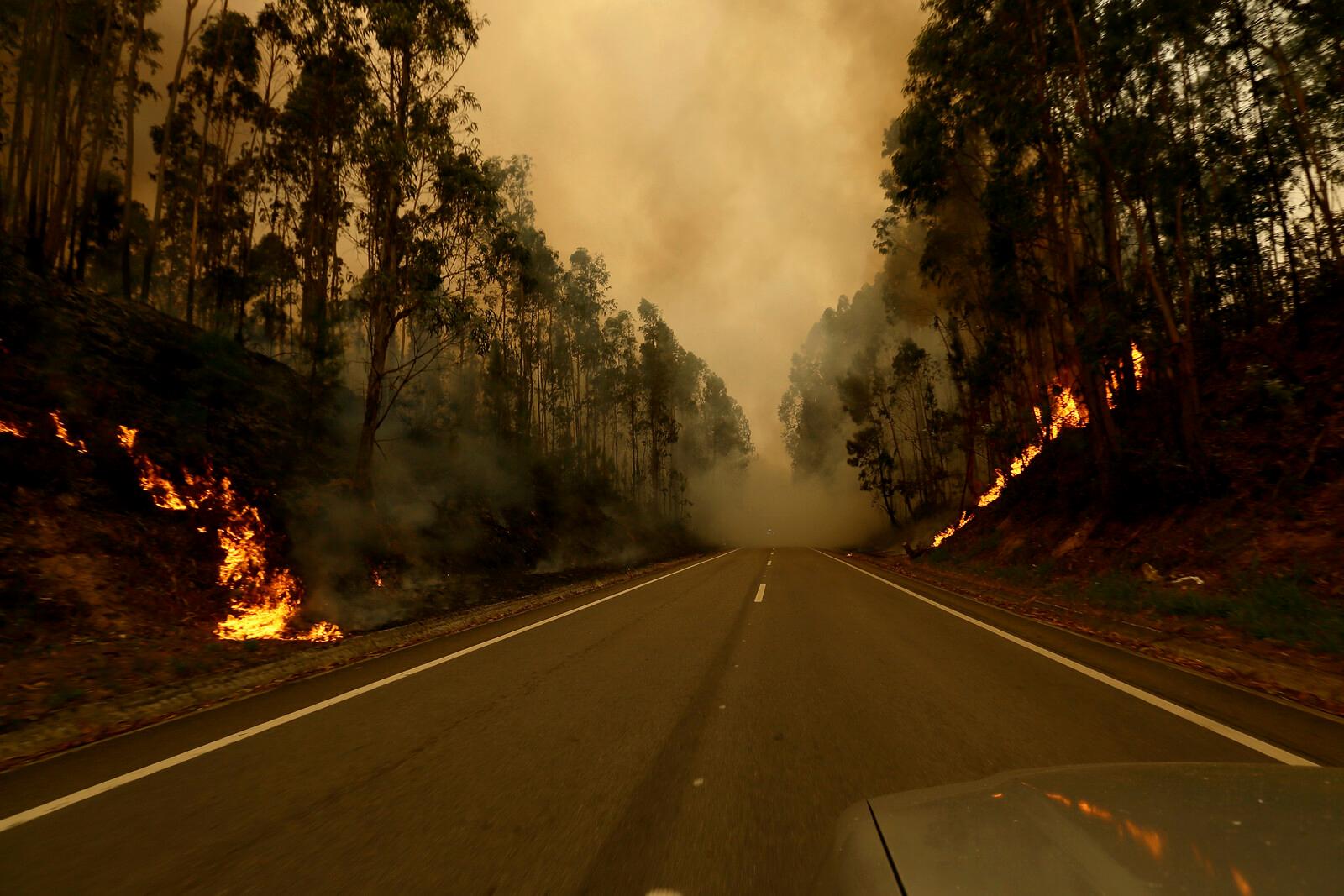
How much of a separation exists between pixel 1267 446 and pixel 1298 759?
42.2 ft

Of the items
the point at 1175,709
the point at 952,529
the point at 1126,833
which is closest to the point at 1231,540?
the point at 1175,709

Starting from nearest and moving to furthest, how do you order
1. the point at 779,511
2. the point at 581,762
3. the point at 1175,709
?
the point at 581,762
the point at 1175,709
the point at 779,511

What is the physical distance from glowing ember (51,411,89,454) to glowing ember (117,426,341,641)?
0.76 m

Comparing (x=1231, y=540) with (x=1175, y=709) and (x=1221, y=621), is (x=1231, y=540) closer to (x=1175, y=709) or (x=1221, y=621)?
(x=1221, y=621)

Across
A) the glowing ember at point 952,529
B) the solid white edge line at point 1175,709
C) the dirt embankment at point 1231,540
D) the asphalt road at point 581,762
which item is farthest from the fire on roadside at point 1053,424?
the asphalt road at point 581,762

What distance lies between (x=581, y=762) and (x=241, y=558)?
11.8 m

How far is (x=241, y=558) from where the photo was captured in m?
12.5

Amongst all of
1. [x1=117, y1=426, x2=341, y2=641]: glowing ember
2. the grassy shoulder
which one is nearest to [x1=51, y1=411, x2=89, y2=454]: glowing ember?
[x1=117, y1=426, x2=341, y2=641]: glowing ember

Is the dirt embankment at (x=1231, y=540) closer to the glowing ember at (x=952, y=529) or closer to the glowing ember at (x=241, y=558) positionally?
the glowing ember at (x=952, y=529)

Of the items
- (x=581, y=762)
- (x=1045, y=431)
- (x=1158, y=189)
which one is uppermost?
(x=1158, y=189)

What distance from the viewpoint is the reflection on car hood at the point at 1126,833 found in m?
1.46

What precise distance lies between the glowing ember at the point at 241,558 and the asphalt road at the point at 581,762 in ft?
18.3

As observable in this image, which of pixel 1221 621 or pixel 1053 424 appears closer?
pixel 1221 621

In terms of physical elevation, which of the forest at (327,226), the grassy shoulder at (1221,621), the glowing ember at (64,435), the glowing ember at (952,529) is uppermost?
the forest at (327,226)
